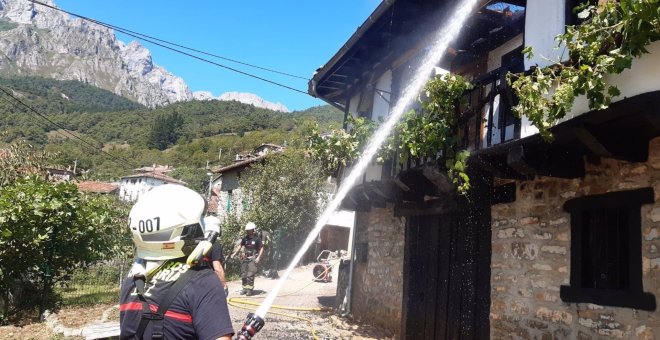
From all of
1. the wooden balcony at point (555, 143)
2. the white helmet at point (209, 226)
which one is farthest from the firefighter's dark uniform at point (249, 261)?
the white helmet at point (209, 226)

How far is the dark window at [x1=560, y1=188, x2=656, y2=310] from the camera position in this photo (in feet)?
13.5

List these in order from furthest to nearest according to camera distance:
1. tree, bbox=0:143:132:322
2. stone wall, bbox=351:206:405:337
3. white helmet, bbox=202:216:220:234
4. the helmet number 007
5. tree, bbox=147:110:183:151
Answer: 1. tree, bbox=147:110:183:151
2. stone wall, bbox=351:206:405:337
3. tree, bbox=0:143:132:322
4. white helmet, bbox=202:216:220:234
5. the helmet number 007

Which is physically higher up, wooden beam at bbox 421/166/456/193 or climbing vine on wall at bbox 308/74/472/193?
climbing vine on wall at bbox 308/74/472/193

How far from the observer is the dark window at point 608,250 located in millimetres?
4105

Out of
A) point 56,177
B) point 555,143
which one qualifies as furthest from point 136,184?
point 555,143

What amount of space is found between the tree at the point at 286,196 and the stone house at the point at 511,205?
1135cm

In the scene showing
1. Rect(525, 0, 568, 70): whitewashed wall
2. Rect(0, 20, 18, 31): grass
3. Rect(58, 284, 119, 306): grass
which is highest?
Rect(0, 20, 18, 31): grass

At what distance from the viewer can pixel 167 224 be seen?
2.10m

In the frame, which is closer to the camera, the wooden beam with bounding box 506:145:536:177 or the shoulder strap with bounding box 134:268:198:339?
the shoulder strap with bounding box 134:268:198:339

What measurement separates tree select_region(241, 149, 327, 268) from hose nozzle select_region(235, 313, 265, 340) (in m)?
18.3

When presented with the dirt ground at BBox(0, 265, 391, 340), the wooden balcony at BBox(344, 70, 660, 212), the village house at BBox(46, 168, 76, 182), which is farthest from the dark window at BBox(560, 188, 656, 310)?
the village house at BBox(46, 168, 76, 182)

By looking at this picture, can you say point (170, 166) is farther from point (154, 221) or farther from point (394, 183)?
point (154, 221)

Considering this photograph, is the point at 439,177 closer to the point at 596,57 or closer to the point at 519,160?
the point at 519,160

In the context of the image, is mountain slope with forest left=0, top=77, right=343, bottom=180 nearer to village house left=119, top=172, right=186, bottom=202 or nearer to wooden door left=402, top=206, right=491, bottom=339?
village house left=119, top=172, right=186, bottom=202
